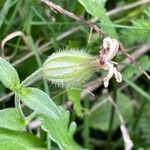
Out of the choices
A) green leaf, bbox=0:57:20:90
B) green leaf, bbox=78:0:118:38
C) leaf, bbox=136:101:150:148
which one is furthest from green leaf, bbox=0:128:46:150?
leaf, bbox=136:101:150:148

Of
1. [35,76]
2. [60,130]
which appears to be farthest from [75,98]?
[35,76]

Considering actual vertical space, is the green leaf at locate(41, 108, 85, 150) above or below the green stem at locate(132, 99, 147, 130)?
above

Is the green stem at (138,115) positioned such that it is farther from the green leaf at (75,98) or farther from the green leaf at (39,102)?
the green leaf at (39,102)

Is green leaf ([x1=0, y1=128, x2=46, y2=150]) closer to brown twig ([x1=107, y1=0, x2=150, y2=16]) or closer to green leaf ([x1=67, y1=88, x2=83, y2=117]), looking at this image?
green leaf ([x1=67, y1=88, x2=83, y2=117])

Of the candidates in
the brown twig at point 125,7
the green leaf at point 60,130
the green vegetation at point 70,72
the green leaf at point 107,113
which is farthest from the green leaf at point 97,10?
the green leaf at point 107,113

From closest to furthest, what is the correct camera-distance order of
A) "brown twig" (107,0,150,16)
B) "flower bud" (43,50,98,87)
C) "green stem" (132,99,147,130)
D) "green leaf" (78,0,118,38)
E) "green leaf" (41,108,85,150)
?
"flower bud" (43,50,98,87) < "green leaf" (41,108,85,150) < "green leaf" (78,0,118,38) < "brown twig" (107,0,150,16) < "green stem" (132,99,147,130)

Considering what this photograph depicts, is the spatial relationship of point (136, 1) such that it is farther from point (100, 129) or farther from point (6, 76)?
point (6, 76)
